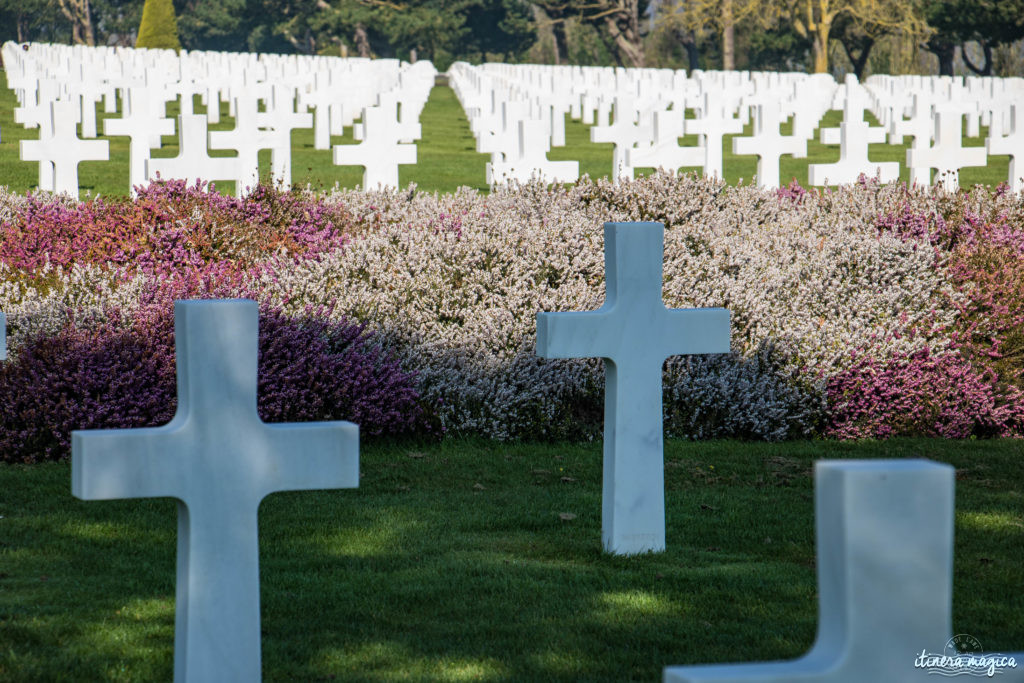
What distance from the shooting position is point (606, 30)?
3248 inches

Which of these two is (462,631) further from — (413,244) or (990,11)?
(990,11)

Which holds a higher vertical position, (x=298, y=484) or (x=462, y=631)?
(x=298, y=484)

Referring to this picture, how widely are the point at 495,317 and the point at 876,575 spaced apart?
20.1 feet

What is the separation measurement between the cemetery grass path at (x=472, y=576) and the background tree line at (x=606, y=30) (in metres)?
51.4

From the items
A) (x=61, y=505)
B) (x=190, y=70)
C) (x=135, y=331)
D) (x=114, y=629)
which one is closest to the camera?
(x=114, y=629)

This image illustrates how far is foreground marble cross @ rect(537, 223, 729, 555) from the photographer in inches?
195

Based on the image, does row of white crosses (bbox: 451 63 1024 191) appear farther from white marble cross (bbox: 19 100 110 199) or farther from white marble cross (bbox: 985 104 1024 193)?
white marble cross (bbox: 19 100 110 199)

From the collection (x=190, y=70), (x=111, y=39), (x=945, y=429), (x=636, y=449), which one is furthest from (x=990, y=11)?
(x=111, y=39)

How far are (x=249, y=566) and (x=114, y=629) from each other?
119 cm

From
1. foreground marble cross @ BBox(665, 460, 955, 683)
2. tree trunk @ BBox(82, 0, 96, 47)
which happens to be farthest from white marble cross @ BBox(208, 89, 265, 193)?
tree trunk @ BBox(82, 0, 96, 47)

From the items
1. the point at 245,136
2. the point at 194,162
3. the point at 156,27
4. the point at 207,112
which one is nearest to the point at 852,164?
the point at 245,136

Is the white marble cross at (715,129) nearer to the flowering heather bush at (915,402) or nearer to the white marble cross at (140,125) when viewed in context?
the white marble cross at (140,125)

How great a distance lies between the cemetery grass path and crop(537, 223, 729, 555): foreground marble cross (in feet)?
0.61

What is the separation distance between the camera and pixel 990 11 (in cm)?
5488
